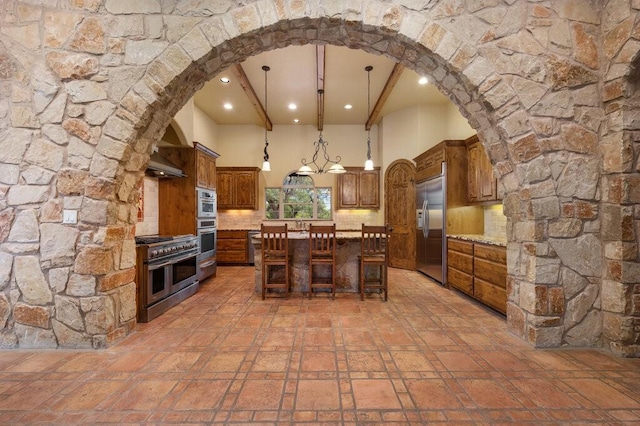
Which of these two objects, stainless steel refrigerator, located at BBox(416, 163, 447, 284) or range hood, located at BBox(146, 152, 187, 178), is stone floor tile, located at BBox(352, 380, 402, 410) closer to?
stainless steel refrigerator, located at BBox(416, 163, 447, 284)

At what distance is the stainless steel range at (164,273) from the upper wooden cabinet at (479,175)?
4.22 metres

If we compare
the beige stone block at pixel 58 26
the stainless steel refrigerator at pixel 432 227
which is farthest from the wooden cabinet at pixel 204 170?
the stainless steel refrigerator at pixel 432 227

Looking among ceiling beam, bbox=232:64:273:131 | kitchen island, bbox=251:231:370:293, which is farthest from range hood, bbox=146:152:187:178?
ceiling beam, bbox=232:64:273:131

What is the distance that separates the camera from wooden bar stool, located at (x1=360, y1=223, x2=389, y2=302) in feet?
12.1

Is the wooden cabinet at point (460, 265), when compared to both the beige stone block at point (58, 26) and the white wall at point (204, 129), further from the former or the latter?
the white wall at point (204, 129)

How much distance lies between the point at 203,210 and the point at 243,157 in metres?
2.70

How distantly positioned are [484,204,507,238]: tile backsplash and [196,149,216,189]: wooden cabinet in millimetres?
4728

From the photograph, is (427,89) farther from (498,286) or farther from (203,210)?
(203,210)

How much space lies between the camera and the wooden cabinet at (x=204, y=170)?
469 centimetres

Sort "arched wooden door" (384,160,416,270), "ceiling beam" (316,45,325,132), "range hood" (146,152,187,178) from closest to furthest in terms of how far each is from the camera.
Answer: "range hood" (146,152,187,178)
"ceiling beam" (316,45,325,132)
"arched wooden door" (384,160,416,270)

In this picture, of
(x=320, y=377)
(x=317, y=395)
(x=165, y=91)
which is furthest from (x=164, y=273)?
(x=317, y=395)

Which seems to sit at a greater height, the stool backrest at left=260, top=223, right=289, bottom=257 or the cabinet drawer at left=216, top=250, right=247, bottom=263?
the stool backrest at left=260, top=223, right=289, bottom=257

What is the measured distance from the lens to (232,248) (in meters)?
6.33

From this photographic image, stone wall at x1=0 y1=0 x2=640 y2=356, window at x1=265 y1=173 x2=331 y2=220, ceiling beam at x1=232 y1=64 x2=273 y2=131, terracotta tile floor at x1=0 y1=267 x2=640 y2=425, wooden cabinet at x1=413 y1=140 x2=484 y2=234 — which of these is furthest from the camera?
window at x1=265 y1=173 x2=331 y2=220
